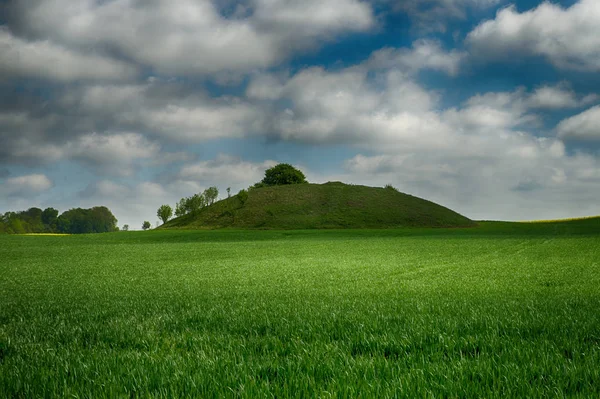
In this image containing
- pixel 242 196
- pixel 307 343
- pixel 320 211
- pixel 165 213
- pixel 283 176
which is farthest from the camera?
pixel 283 176

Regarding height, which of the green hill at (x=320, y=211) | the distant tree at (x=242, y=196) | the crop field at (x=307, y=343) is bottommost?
the crop field at (x=307, y=343)

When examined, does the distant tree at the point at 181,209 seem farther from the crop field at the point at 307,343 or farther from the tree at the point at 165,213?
the crop field at the point at 307,343

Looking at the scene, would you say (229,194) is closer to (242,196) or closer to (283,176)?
(242,196)

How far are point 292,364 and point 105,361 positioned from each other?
2775 mm

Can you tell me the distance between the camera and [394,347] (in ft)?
19.9

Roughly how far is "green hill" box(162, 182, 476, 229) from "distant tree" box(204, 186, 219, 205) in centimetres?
474

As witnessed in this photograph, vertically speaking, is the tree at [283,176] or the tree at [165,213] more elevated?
the tree at [283,176]

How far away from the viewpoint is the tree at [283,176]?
174 metres

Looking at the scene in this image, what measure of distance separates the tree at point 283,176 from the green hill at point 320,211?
22.5 m

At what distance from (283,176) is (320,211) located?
51.8 meters

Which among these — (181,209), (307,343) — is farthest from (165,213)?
(307,343)

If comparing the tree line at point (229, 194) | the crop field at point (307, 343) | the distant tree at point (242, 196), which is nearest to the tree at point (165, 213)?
the tree line at point (229, 194)

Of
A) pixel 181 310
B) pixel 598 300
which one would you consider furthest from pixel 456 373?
pixel 598 300

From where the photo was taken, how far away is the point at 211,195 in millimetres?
138000
